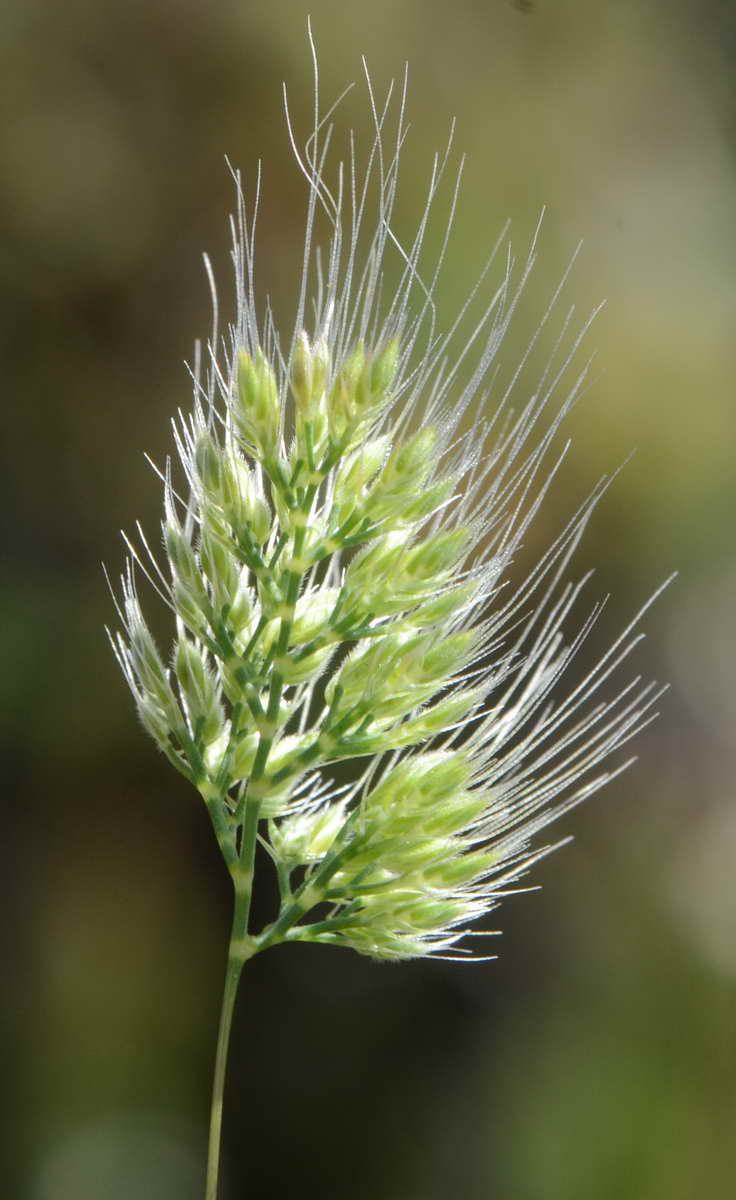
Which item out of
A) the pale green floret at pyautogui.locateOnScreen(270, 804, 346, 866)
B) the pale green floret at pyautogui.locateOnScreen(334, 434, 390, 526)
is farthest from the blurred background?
the pale green floret at pyautogui.locateOnScreen(334, 434, 390, 526)

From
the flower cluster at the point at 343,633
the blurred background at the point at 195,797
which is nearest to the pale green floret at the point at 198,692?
the flower cluster at the point at 343,633

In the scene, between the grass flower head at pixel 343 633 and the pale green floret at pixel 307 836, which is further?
the pale green floret at pixel 307 836

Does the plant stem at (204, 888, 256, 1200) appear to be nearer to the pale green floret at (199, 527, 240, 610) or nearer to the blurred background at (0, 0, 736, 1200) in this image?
the pale green floret at (199, 527, 240, 610)

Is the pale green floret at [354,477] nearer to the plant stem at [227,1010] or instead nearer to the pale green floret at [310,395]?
the pale green floret at [310,395]

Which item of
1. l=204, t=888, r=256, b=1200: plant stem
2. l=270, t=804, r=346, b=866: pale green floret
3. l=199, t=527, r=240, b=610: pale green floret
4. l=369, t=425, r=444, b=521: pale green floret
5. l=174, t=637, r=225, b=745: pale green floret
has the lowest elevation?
l=204, t=888, r=256, b=1200: plant stem

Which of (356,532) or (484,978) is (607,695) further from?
(356,532)

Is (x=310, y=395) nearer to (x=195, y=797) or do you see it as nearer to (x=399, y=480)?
(x=399, y=480)
